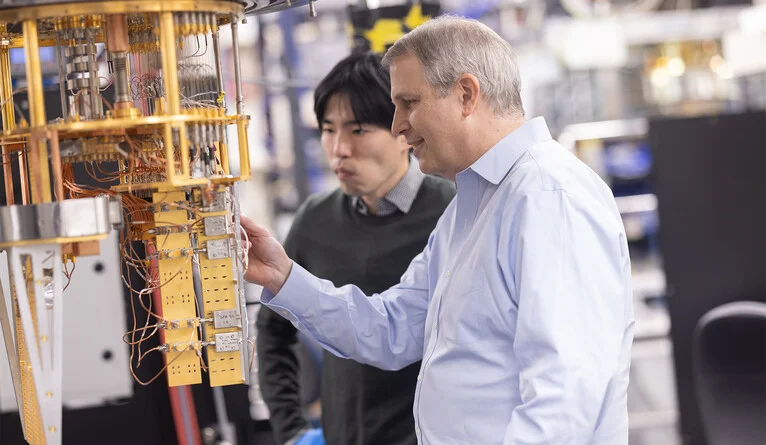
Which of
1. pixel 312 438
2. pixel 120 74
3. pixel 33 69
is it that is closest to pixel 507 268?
pixel 120 74

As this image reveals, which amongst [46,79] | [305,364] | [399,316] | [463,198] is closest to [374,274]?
[399,316]

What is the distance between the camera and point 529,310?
1.58 metres

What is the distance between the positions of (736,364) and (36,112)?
332cm

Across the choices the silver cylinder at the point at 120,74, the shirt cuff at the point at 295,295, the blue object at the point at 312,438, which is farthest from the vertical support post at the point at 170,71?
the blue object at the point at 312,438

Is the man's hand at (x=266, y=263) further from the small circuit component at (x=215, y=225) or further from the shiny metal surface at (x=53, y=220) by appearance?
the shiny metal surface at (x=53, y=220)

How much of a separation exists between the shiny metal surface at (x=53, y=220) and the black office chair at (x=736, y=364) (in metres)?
3.04

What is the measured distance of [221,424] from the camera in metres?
3.14

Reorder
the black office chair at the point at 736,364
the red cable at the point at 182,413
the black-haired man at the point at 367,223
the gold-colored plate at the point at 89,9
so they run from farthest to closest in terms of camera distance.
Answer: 1. the black office chair at the point at 736,364
2. the red cable at the point at 182,413
3. the black-haired man at the point at 367,223
4. the gold-colored plate at the point at 89,9

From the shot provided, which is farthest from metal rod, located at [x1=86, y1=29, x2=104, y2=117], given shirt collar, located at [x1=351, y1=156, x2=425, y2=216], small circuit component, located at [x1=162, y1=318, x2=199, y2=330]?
shirt collar, located at [x1=351, y1=156, x2=425, y2=216]

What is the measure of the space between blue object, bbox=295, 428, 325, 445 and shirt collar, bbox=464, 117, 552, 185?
1.15 metres

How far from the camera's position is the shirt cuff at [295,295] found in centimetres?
208

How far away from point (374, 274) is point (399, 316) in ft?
0.91

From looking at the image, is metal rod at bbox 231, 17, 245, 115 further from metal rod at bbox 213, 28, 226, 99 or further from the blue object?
the blue object

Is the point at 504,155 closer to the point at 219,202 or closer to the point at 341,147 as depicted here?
the point at 219,202
